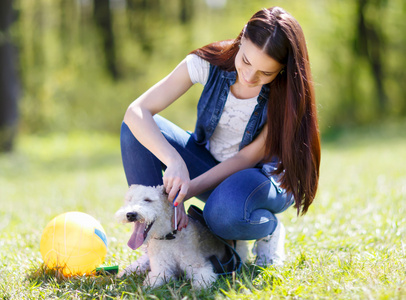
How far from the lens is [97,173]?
7.39 metres

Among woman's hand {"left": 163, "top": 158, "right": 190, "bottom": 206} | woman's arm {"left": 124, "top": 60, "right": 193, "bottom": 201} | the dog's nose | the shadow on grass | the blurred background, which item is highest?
woman's arm {"left": 124, "top": 60, "right": 193, "bottom": 201}

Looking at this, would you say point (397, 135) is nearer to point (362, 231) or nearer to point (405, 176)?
point (405, 176)

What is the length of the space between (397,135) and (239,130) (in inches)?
341

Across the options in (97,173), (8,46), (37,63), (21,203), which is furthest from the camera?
(37,63)

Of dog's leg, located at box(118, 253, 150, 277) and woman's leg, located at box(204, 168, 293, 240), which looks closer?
woman's leg, located at box(204, 168, 293, 240)

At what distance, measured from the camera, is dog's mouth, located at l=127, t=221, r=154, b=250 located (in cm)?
229

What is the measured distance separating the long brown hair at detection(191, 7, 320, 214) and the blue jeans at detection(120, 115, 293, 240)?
0.15 metres

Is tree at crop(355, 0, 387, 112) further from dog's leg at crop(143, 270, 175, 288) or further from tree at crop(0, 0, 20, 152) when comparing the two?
dog's leg at crop(143, 270, 175, 288)

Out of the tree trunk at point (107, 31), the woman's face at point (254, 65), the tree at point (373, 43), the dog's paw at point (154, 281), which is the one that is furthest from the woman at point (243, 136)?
the tree trunk at point (107, 31)

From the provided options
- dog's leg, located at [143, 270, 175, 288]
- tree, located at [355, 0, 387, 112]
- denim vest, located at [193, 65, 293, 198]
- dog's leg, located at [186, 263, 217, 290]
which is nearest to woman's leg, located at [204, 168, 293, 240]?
denim vest, located at [193, 65, 293, 198]

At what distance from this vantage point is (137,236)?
2.31 meters

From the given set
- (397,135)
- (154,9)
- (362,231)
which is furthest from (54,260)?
(154,9)

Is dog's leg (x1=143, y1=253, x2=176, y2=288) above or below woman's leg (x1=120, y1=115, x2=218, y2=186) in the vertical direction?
below

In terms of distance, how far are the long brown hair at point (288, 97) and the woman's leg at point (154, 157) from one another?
0.45 m
